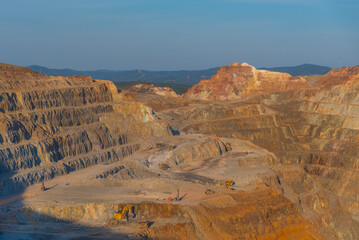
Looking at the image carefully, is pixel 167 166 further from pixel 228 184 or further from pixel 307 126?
pixel 307 126

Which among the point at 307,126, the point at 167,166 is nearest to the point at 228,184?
the point at 167,166

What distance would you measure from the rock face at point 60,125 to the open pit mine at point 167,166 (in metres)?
0.21

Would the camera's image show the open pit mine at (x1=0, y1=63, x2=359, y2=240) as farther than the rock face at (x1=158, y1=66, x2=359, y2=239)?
No

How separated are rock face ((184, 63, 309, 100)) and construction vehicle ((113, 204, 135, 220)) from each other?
112m

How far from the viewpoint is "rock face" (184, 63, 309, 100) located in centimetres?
16625

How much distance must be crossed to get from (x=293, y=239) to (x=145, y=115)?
47448 millimetres

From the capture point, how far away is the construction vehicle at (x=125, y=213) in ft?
189

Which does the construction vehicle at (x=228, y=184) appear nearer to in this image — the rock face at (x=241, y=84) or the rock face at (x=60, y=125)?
the rock face at (x=60, y=125)

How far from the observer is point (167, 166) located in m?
86.8

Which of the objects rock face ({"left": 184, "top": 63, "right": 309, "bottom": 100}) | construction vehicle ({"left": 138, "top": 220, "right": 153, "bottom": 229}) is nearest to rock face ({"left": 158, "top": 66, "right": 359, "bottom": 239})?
rock face ({"left": 184, "top": 63, "right": 309, "bottom": 100})

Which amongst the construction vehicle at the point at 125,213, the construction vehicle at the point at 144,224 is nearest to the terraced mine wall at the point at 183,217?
the construction vehicle at the point at 125,213

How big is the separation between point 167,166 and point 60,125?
725 inches

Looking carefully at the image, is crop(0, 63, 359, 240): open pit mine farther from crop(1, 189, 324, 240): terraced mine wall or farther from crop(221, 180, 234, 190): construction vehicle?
crop(221, 180, 234, 190): construction vehicle

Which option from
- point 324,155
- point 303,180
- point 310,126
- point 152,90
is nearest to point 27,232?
point 303,180
